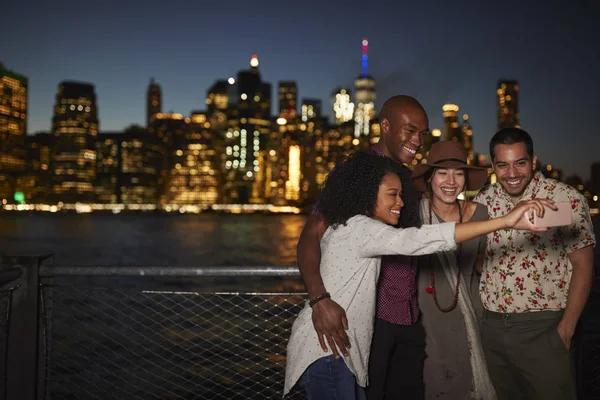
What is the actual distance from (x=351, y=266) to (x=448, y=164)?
112 centimetres

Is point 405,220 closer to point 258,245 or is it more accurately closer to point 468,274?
point 468,274

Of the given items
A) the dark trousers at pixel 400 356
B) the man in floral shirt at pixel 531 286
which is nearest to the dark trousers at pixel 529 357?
the man in floral shirt at pixel 531 286

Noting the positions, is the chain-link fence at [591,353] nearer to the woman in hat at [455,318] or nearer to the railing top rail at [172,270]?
the woman in hat at [455,318]

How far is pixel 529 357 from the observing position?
2865 millimetres

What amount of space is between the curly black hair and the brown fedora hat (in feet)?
2.30

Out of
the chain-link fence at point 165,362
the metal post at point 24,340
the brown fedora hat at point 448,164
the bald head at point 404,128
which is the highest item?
the bald head at point 404,128

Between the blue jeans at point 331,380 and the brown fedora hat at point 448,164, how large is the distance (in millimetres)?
1310

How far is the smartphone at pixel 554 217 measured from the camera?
6.53 ft

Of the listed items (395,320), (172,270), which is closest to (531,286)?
(395,320)

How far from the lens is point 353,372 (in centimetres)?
245

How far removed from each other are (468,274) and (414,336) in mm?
491

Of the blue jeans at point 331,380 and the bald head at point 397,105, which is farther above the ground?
the bald head at point 397,105

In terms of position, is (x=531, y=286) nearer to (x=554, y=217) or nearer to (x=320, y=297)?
(x=554, y=217)

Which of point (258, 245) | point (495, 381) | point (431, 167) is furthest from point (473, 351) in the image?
point (258, 245)
